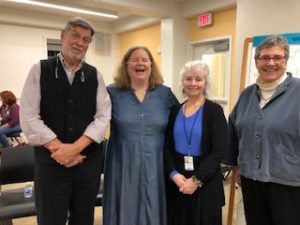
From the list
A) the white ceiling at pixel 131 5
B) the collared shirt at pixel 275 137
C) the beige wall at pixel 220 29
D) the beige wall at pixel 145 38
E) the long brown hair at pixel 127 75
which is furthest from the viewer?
the beige wall at pixel 145 38

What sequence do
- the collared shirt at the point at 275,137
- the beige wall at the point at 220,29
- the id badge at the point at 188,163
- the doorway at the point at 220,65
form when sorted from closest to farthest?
the collared shirt at the point at 275,137 < the id badge at the point at 188,163 < the beige wall at the point at 220,29 < the doorway at the point at 220,65

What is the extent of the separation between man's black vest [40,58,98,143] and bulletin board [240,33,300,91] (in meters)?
1.47

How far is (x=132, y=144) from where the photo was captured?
177 cm

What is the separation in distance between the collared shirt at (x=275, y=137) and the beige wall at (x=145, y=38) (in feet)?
15.2

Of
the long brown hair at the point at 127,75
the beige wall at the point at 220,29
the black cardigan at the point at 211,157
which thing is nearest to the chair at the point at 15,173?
the long brown hair at the point at 127,75

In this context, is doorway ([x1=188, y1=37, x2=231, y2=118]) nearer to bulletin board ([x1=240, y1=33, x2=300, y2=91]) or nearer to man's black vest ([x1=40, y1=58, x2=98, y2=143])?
bulletin board ([x1=240, y1=33, x2=300, y2=91])

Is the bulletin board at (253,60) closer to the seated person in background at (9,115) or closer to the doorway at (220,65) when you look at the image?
the doorway at (220,65)

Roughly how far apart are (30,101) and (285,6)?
2.88 meters

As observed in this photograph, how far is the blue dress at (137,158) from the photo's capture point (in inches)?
69.6

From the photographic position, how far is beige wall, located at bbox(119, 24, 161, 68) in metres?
6.22

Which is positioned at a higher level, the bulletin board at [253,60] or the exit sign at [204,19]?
the exit sign at [204,19]

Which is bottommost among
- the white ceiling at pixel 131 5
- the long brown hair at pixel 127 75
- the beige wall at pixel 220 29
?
the long brown hair at pixel 127 75

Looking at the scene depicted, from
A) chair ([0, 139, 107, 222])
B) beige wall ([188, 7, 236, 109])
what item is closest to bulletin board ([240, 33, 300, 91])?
chair ([0, 139, 107, 222])

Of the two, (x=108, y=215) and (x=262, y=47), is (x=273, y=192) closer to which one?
(x=262, y=47)
